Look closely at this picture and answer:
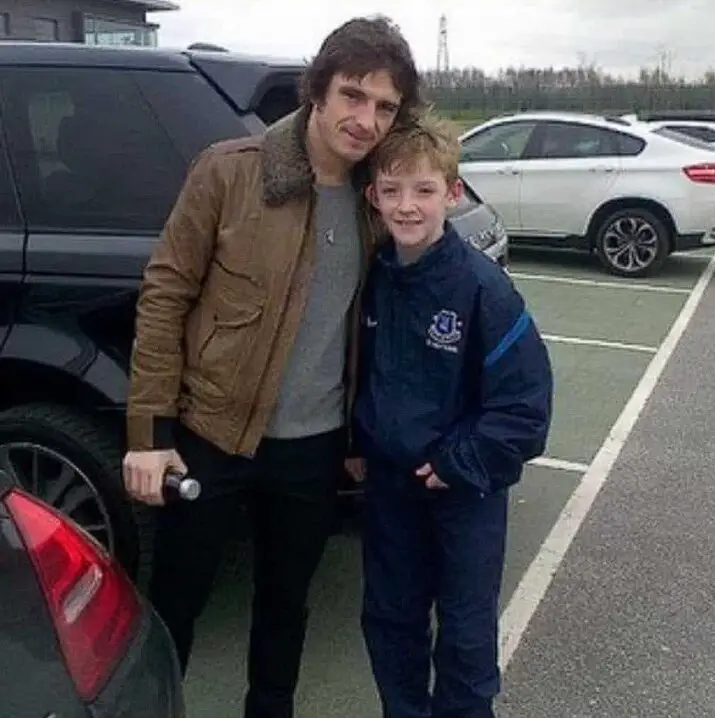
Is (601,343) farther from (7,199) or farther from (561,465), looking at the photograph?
(7,199)

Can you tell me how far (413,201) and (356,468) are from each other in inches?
27.3

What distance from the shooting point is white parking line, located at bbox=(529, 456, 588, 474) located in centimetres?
495

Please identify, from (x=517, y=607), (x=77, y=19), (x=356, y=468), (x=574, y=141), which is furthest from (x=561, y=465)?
(x=77, y=19)

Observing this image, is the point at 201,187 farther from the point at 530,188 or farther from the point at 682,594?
the point at 530,188

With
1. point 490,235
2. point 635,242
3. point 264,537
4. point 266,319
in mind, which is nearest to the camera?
point 266,319

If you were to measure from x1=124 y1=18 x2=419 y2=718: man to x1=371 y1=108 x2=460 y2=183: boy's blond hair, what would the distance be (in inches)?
1.2

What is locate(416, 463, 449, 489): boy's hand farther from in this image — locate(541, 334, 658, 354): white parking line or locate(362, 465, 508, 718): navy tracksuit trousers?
locate(541, 334, 658, 354): white parking line

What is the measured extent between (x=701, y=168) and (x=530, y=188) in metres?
1.71

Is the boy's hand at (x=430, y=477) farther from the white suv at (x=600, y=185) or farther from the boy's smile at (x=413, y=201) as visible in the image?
the white suv at (x=600, y=185)

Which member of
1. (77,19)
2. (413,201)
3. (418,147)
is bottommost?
(413,201)

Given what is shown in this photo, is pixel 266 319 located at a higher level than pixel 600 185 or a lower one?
higher

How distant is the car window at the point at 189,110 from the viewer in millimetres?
3016

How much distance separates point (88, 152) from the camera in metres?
3.06

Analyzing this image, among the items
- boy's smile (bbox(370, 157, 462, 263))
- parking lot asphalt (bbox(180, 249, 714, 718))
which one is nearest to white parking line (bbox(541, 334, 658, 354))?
parking lot asphalt (bbox(180, 249, 714, 718))
